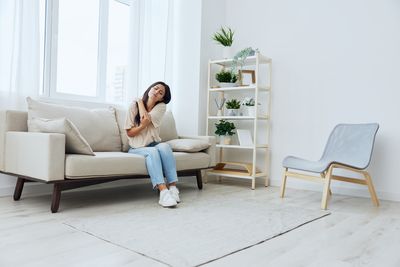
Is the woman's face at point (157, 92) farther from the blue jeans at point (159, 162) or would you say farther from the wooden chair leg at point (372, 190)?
the wooden chair leg at point (372, 190)

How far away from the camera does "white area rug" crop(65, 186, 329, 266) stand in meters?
1.56

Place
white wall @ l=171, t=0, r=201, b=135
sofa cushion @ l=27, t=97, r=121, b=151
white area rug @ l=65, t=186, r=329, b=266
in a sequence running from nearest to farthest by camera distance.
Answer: white area rug @ l=65, t=186, r=329, b=266 < sofa cushion @ l=27, t=97, r=121, b=151 < white wall @ l=171, t=0, r=201, b=135

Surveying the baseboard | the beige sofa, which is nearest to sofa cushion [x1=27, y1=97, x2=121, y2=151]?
the beige sofa

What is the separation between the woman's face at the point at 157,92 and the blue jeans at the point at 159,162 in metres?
0.42

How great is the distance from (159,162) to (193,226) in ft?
2.53

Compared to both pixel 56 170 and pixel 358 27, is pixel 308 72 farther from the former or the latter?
pixel 56 170

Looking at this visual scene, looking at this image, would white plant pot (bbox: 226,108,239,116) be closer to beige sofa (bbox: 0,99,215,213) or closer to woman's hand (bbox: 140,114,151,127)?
beige sofa (bbox: 0,99,215,213)

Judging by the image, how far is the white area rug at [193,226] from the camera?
156 cm

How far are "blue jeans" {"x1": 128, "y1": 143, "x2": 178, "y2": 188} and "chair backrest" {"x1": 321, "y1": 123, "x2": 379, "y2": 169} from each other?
1356 millimetres

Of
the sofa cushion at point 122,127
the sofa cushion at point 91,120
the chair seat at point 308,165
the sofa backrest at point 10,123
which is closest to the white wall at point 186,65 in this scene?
the sofa cushion at point 122,127

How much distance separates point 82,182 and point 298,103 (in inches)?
93.2

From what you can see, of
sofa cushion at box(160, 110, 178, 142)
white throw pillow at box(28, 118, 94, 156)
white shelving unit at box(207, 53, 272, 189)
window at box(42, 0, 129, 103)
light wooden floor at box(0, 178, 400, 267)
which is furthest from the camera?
white shelving unit at box(207, 53, 272, 189)

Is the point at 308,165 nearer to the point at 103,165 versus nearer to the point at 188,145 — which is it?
the point at 188,145

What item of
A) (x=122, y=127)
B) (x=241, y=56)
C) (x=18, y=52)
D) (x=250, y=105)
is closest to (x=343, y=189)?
(x=250, y=105)
